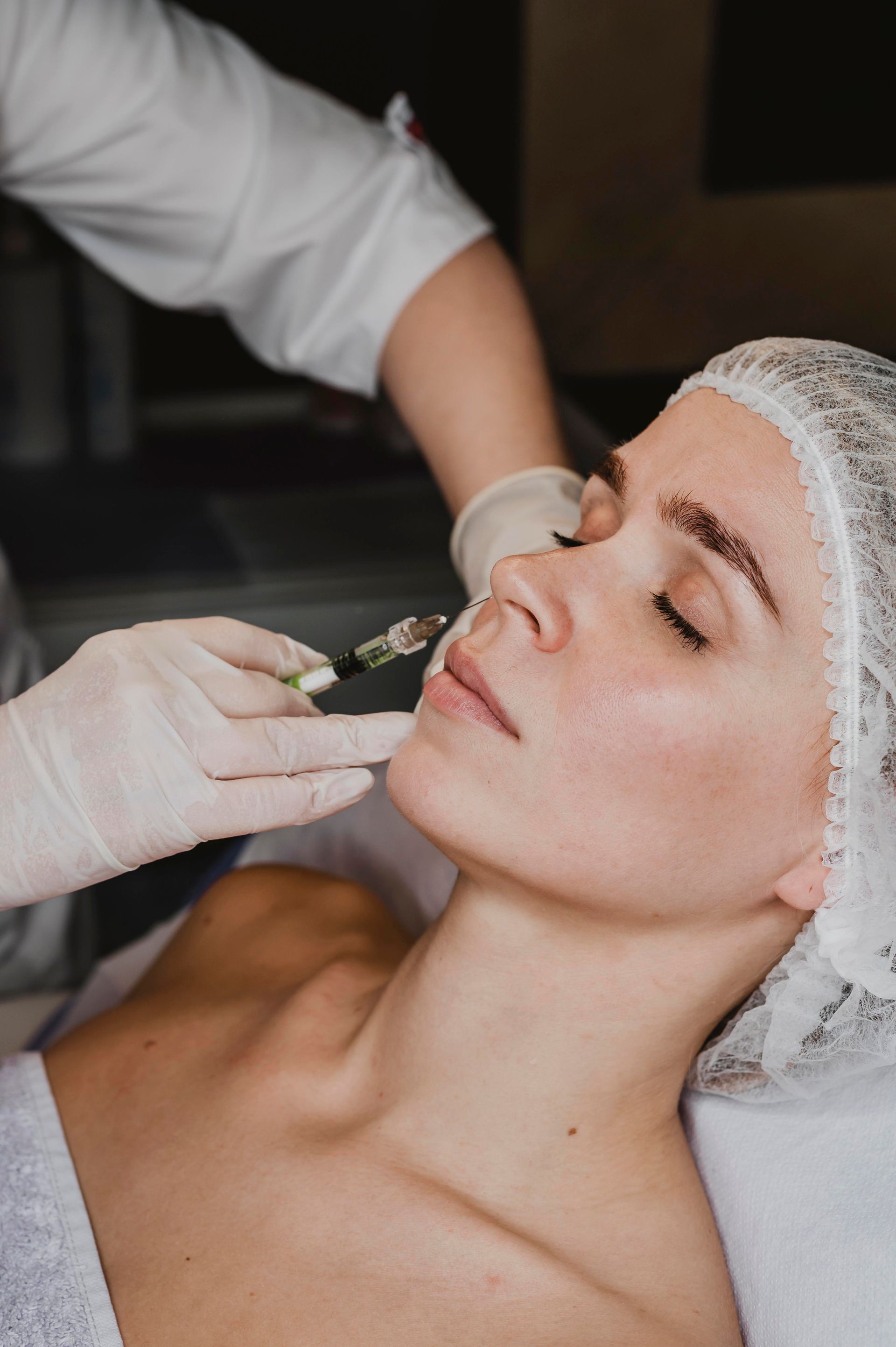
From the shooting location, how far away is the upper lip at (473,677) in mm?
1066

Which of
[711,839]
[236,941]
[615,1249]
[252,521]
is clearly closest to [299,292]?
[252,521]

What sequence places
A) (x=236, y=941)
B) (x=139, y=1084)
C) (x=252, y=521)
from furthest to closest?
(x=252, y=521) < (x=236, y=941) < (x=139, y=1084)

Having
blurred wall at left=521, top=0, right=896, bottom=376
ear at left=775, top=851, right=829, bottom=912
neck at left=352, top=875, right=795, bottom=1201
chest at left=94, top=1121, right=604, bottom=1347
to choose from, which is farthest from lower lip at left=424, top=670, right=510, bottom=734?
blurred wall at left=521, top=0, right=896, bottom=376

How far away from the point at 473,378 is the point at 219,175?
472 mm

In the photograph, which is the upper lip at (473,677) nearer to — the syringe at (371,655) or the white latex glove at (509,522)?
the syringe at (371,655)

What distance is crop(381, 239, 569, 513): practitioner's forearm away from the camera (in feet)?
5.18

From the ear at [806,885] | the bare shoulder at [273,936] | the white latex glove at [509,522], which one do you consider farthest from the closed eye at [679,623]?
the bare shoulder at [273,936]

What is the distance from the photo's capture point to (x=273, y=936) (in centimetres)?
159

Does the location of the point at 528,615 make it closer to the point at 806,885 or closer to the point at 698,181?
the point at 806,885

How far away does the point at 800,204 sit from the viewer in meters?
2.29

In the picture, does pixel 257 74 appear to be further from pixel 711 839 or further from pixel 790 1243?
pixel 790 1243

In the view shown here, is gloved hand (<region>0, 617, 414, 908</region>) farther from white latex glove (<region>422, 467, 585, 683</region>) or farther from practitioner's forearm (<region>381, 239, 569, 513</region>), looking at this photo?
practitioner's forearm (<region>381, 239, 569, 513</region>)

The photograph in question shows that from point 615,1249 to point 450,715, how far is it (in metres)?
0.56

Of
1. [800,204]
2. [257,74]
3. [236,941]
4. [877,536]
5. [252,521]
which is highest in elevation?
[257,74]
